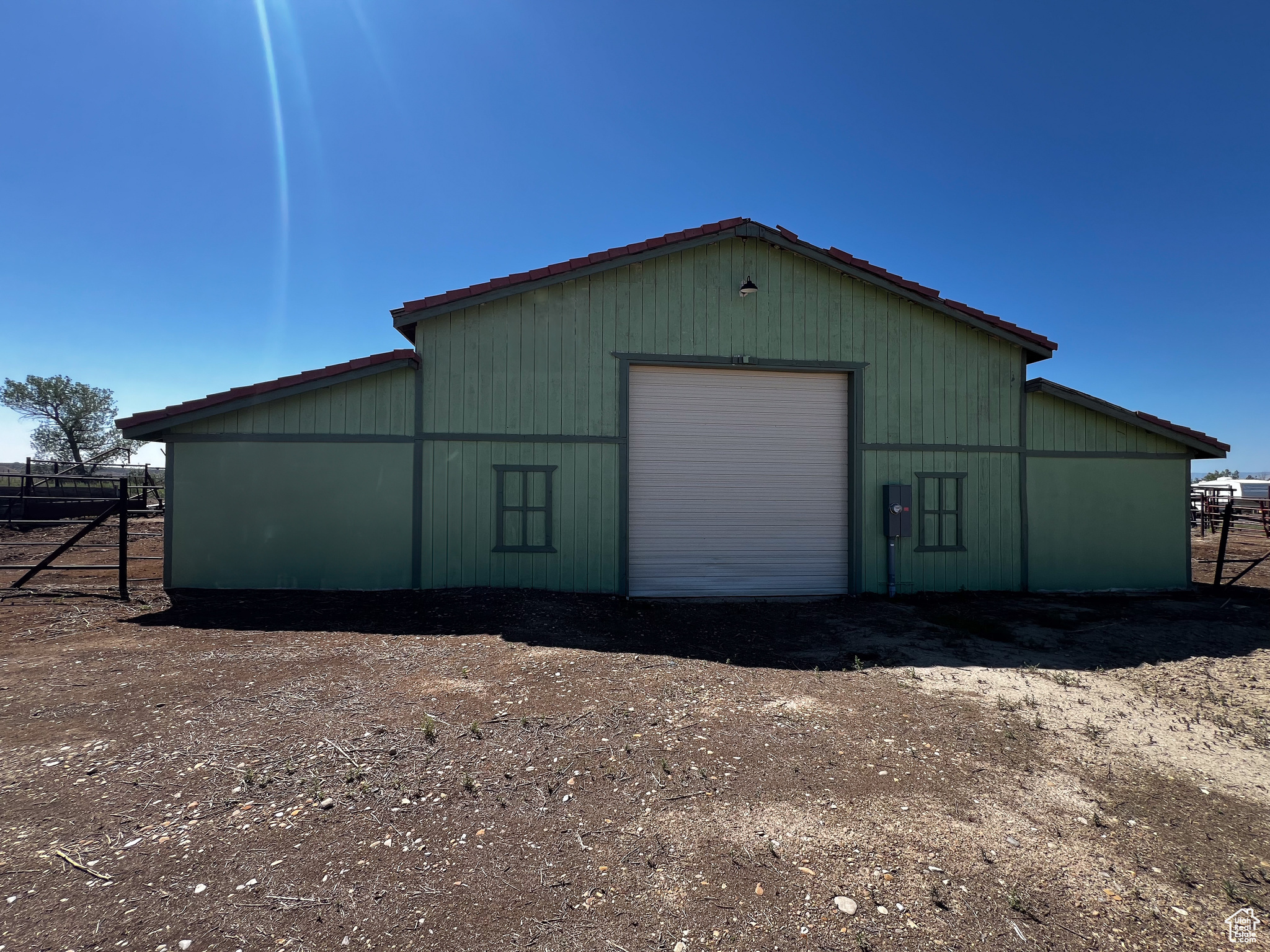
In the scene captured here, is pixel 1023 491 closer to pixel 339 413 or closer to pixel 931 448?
pixel 931 448

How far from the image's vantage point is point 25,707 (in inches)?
180

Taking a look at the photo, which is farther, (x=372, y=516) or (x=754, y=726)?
(x=372, y=516)

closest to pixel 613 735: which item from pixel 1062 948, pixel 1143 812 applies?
pixel 1062 948

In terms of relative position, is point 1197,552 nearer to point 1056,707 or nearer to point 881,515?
point 881,515

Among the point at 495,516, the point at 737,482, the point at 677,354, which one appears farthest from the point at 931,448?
the point at 495,516

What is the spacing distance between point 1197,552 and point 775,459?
15.5 meters

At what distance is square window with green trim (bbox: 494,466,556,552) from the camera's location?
30.7 ft

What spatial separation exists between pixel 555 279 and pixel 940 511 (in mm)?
8101

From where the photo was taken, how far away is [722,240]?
32.6 ft

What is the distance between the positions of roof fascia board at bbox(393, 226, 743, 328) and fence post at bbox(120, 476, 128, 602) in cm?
487

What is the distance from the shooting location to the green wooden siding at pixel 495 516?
9234 millimetres

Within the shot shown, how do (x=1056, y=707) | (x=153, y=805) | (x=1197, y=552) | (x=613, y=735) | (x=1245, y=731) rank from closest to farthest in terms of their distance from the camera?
(x=153, y=805), (x=613, y=735), (x=1245, y=731), (x=1056, y=707), (x=1197, y=552)

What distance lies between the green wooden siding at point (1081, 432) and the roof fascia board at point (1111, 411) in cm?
9

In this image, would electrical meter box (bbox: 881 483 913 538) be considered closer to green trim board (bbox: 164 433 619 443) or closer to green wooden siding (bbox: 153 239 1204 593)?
green wooden siding (bbox: 153 239 1204 593)
